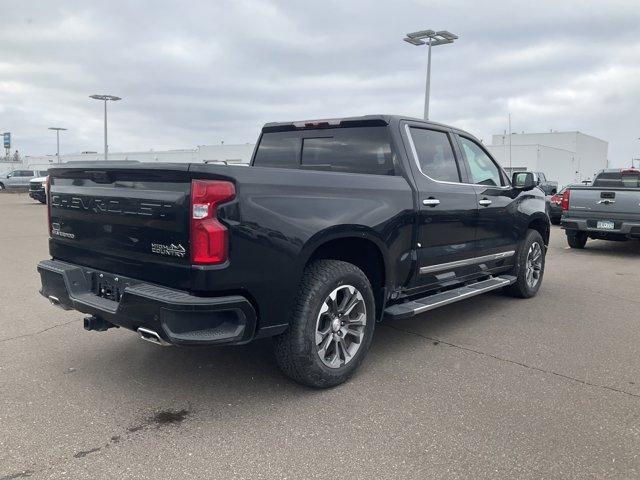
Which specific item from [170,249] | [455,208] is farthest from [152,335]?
A: [455,208]

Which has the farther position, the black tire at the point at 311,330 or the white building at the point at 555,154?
the white building at the point at 555,154

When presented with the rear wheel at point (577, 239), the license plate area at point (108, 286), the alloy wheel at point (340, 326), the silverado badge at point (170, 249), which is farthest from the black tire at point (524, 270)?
the rear wheel at point (577, 239)

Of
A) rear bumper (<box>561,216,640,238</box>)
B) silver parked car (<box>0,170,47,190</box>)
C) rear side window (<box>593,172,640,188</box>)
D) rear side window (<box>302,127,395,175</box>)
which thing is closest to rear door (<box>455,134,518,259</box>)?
rear side window (<box>302,127,395,175</box>)

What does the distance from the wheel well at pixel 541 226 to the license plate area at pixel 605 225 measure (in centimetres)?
407

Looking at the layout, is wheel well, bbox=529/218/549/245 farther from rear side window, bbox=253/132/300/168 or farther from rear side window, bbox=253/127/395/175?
rear side window, bbox=253/132/300/168

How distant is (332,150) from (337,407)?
7.34 feet

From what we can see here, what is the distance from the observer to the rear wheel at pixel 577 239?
11477mm

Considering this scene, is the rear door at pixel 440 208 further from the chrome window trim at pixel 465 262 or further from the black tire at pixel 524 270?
the black tire at pixel 524 270

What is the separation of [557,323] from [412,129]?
254 cm

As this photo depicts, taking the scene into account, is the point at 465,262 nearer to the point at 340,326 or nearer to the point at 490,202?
the point at 490,202

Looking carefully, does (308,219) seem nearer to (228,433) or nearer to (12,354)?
(228,433)

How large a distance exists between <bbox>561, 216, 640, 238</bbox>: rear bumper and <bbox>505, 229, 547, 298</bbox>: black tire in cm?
443

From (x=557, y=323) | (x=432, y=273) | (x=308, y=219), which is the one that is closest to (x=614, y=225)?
(x=557, y=323)

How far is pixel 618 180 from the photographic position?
1161 centimetres
